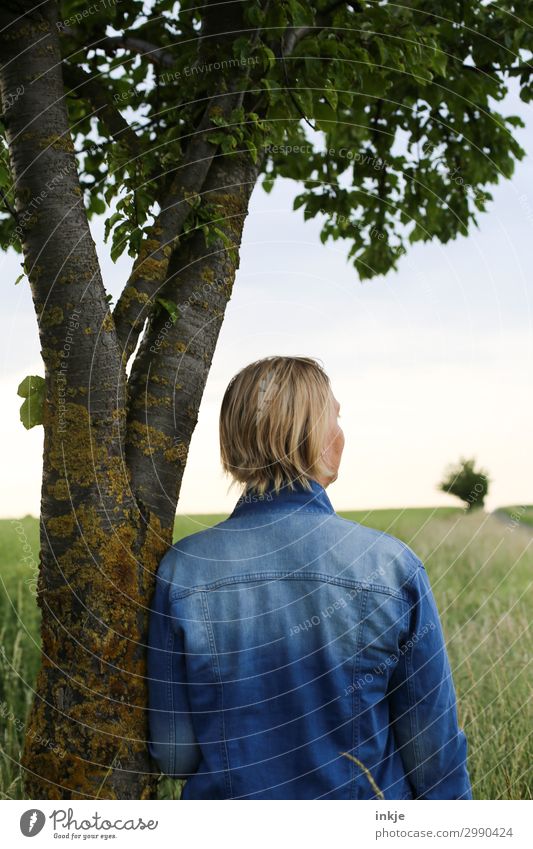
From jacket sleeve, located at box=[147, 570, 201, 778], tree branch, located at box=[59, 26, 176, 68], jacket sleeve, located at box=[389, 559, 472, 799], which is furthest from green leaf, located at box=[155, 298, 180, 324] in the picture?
tree branch, located at box=[59, 26, 176, 68]

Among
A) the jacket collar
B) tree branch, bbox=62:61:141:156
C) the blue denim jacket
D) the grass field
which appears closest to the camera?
the blue denim jacket

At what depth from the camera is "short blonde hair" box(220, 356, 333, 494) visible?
209 centimetres

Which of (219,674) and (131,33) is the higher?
(131,33)

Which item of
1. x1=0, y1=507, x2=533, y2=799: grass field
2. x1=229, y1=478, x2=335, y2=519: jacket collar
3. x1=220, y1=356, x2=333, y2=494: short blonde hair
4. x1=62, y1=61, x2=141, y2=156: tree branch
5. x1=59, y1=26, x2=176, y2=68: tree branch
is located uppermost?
x1=59, y1=26, x2=176, y2=68: tree branch

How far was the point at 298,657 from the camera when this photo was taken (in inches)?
75.9

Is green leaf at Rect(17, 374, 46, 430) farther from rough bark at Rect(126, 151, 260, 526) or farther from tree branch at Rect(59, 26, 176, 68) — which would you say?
tree branch at Rect(59, 26, 176, 68)

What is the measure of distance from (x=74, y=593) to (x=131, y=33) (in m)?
2.54

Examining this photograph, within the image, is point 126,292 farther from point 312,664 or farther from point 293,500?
point 312,664

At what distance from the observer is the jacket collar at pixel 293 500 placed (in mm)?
2053

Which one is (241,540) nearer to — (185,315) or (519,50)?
(185,315)

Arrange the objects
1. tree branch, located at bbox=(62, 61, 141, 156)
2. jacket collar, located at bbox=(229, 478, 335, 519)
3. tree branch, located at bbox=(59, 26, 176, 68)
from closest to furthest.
→ jacket collar, located at bbox=(229, 478, 335, 519)
tree branch, located at bbox=(62, 61, 141, 156)
tree branch, located at bbox=(59, 26, 176, 68)

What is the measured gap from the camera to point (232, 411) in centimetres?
218

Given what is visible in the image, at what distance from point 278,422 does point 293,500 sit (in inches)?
8.4
